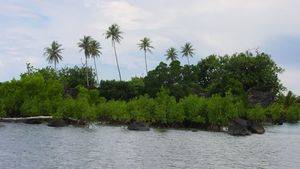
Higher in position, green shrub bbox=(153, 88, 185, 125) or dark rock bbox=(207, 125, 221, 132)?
green shrub bbox=(153, 88, 185, 125)

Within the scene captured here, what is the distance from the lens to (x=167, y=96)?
106250mm

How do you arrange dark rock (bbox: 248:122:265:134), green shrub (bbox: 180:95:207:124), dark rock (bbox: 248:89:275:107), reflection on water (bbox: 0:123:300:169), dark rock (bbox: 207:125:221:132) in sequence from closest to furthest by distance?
reflection on water (bbox: 0:123:300:169) → dark rock (bbox: 248:122:265:134) → green shrub (bbox: 180:95:207:124) → dark rock (bbox: 207:125:221:132) → dark rock (bbox: 248:89:275:107)

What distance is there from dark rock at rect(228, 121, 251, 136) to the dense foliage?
5.12 meters

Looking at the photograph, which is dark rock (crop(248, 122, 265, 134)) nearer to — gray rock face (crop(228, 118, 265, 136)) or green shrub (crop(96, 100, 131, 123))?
gray rock face (crop(228, 118, 265, 136))

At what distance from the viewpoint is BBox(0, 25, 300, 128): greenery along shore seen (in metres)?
100

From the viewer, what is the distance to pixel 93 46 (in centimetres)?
16150

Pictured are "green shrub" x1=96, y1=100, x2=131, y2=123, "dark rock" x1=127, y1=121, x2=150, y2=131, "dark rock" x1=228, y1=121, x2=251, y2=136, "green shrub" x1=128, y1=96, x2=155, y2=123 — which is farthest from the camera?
"green shrub" x1=96, y1=100, x2=131, y2=123

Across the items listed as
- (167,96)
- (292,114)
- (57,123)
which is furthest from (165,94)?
(292,114)

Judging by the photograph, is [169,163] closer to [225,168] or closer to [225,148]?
[225,168]

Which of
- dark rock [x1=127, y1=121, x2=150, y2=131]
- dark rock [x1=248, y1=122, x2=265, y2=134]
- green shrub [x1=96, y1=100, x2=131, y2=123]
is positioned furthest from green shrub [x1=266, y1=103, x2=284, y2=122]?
dark rock [x1=127, y1=121, x2=150, y2=131]

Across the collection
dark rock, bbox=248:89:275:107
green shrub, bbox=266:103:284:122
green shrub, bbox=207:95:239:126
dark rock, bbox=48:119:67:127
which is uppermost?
dark rock, bbox=248:89:275:107

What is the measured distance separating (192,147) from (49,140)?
57.7 ft

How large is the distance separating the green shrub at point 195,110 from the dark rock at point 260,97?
47508 mm

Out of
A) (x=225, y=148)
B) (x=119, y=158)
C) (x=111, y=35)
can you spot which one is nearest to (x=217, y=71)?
(x=111, y=35)
